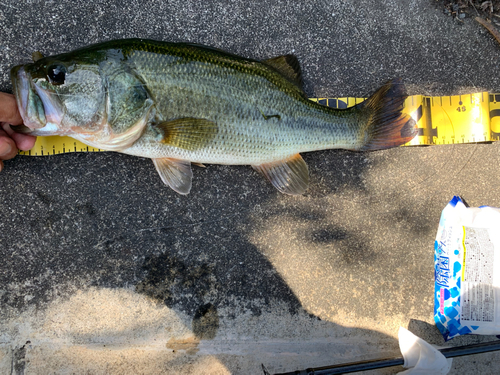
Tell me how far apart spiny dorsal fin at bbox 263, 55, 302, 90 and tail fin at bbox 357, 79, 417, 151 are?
0.50 metres

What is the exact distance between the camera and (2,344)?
7.55ft

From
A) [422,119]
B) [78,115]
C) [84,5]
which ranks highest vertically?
[84,5]

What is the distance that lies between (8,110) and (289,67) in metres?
1.93

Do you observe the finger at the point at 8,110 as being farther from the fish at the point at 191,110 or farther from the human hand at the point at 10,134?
the fish at the point at 191,110

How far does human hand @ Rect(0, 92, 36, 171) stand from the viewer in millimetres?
2047

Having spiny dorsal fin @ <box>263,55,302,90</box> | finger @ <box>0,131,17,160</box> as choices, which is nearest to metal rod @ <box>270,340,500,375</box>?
spiny dorsal fin @ <box>263,55,302,90</box>

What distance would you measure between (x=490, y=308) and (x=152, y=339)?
261cm

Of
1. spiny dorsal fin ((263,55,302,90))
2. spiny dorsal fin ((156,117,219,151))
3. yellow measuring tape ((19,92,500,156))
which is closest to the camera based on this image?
spiny dorsal fin ((156,117,219,151))

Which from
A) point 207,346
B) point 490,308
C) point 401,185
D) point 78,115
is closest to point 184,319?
point 207,346

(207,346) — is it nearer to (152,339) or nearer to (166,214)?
(152,339)

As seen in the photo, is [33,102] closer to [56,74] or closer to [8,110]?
[56,74]

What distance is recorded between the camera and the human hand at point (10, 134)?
205cm

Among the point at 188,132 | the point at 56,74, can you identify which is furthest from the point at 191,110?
the point at 56,74

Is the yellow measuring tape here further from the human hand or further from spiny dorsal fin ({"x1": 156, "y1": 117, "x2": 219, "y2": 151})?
the human hand
